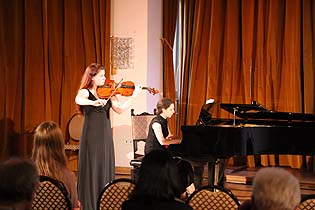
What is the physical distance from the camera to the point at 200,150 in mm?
5078

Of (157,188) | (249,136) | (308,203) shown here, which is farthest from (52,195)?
(249,136)

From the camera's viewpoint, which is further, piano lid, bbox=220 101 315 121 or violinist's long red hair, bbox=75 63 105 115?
piano lid, bbox=220 101 315 121

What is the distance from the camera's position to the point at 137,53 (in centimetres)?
712

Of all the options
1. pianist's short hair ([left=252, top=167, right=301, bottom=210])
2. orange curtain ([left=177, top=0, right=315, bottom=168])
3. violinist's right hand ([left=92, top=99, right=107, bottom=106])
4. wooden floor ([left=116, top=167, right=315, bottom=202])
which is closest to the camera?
pianist's short hair ([left=252, top=167, right=301, bottom=210])

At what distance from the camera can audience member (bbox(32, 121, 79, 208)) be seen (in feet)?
10.5

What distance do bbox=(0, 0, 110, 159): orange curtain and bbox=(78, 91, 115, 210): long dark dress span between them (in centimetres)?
293

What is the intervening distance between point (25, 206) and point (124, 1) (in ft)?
17.7

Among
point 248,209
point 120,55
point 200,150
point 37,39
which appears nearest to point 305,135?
point 200,150

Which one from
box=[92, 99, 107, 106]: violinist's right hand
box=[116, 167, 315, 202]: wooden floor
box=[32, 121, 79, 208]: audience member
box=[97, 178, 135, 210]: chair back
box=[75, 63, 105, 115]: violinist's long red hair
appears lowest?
box=[116, 167, 315, 202]: wooden floor

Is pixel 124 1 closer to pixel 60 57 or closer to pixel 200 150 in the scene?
pixel 60 57

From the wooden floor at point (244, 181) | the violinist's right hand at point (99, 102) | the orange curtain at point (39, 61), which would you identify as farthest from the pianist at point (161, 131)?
the orange curtain at point (39, 61)

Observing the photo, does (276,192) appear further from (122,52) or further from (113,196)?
(122,52)

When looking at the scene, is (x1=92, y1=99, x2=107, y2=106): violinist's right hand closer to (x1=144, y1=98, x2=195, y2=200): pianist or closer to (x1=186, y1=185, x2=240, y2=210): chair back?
(x1=144, y1=98, x2=195, y2=200): pianist

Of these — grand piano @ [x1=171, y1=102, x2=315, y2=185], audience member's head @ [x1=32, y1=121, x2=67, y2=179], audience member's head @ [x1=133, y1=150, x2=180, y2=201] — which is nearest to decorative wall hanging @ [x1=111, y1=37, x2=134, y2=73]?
grand piano @ [x1=171, y1=102, x2=315, y2=185]
